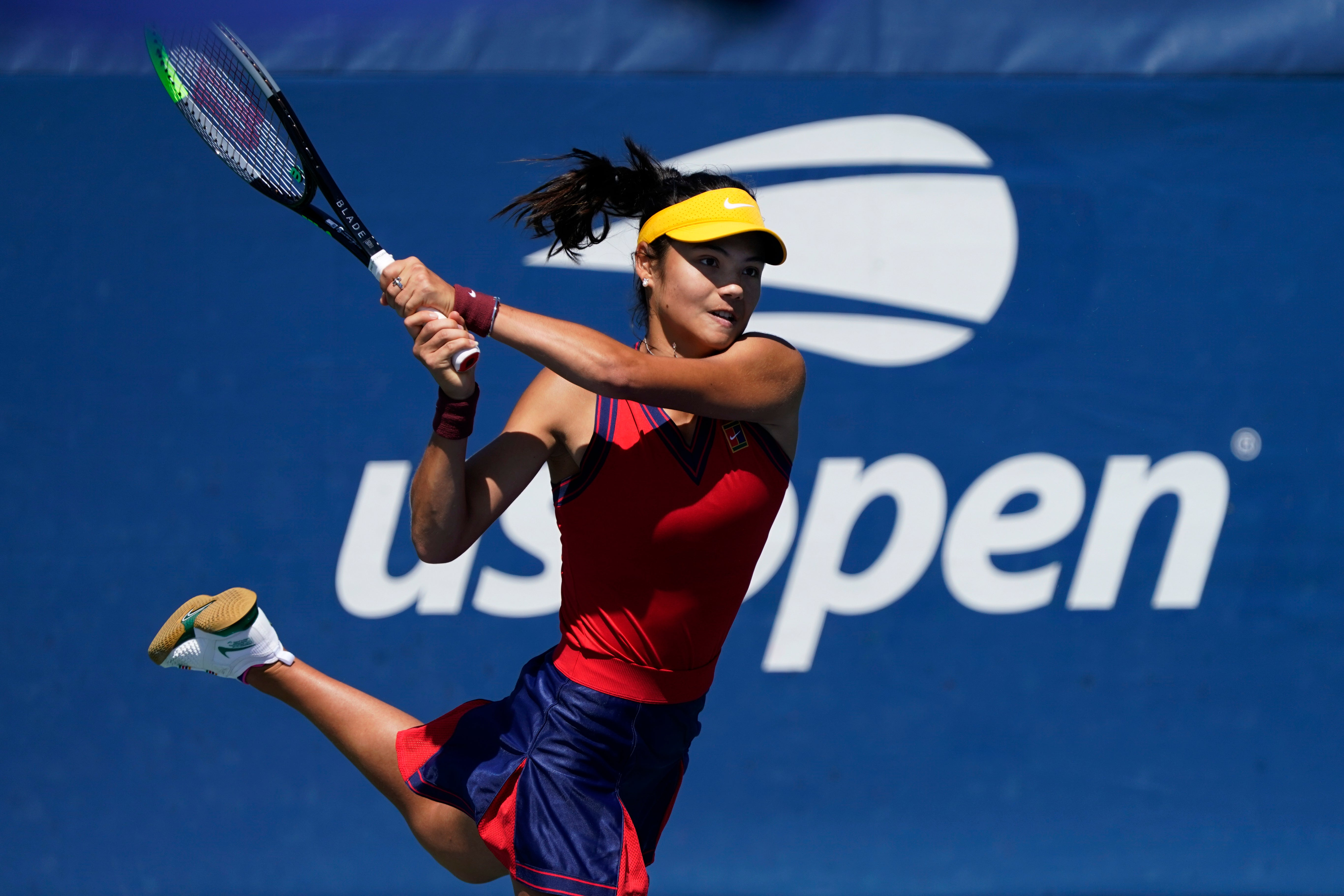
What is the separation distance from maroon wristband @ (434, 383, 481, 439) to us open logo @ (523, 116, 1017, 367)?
1497 mm

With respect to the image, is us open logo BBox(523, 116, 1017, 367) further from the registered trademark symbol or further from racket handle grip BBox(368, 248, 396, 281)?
racket handle grip BBox(368, 248, 396, 281)

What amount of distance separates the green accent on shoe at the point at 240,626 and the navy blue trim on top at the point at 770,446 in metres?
1.08

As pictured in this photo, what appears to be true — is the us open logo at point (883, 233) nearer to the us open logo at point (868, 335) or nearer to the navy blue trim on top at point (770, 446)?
the us open logo at point (868, 335)

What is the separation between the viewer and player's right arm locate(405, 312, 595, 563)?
182 centimetres

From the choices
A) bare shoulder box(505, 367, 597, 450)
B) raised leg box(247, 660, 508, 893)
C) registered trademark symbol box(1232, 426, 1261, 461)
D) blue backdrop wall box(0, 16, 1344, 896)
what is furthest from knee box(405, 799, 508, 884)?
registered trademark symbol box(1232, 426, 1261, 461)

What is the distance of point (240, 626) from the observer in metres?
2.27

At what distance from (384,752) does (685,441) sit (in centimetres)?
83

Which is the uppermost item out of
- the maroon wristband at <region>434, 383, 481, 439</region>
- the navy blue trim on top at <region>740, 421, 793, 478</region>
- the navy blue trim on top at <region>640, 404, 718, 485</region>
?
the navy blue trim on top at <region>740, 421, 793, 478</region>

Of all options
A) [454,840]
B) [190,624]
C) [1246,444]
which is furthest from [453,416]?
[1246,444]

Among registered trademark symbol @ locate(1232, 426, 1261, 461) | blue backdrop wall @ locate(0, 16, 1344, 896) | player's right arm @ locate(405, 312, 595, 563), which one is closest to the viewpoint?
player's right arm @ locate(405, 312, 595, 563)

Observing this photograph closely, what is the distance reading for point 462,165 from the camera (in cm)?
321

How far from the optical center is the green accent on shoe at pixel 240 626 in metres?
2.26

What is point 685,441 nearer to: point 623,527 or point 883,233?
point 623,527

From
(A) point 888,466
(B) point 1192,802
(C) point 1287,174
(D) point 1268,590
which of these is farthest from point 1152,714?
(C) point 1287,174
